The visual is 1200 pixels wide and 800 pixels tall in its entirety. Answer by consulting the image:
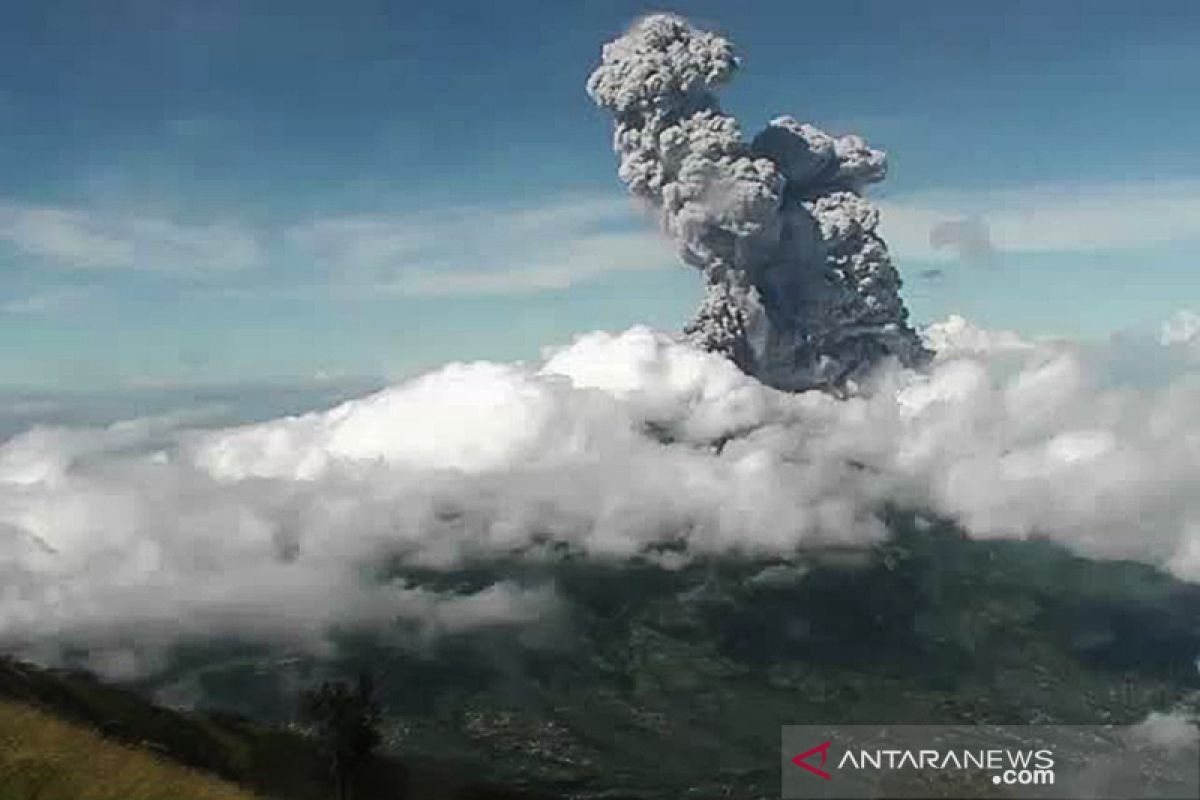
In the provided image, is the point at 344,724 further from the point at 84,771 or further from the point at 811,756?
the point at 811,756

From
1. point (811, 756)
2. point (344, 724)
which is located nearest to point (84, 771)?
point (811, 756)

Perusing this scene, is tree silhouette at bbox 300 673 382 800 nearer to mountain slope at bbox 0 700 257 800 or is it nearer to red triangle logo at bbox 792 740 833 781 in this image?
mountain slope at bbox 0 700 257 800

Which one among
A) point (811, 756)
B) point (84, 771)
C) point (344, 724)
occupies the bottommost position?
point (84, 771)

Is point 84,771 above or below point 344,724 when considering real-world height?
below

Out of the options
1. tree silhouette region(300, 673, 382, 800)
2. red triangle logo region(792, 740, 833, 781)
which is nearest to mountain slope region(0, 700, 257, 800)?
red triangle logo region(792, 740, 833, 781)

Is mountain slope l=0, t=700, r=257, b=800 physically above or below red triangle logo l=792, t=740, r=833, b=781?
below

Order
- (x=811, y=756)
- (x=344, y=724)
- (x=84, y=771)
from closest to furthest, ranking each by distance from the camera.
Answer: (x=811, y=756)
(x=84, y=771)
(x=344, y=724)

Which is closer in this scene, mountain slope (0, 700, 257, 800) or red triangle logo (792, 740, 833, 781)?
red triangle logo (792, 740, 833, 781)

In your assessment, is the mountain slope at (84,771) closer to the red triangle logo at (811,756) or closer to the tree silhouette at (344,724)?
the red triangle logo at (811,756)

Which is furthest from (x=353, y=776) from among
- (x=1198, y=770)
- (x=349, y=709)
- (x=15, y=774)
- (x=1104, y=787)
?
(x=1198, y=770)

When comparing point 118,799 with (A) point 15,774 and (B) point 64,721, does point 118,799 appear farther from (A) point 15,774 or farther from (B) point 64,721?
(B) point 64,721
